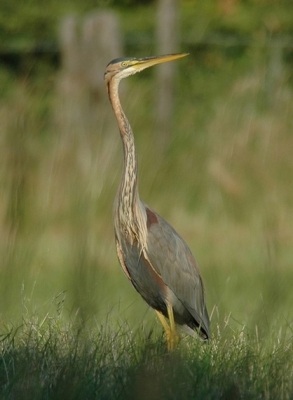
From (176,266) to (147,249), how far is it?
0.22 metres

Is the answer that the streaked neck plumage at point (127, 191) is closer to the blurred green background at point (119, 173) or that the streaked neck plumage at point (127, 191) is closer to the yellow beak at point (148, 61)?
the yellow beak at point (148, 61)

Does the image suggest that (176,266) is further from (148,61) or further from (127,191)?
(148,61)

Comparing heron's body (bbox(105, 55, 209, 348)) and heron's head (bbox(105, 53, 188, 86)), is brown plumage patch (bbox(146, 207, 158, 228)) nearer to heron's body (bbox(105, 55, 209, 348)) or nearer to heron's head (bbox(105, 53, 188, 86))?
heron's body (bbox(105, 55, 209, 348))

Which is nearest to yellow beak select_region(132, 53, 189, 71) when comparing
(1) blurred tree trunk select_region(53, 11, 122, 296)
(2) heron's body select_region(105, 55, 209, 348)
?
(2) heron's body select_region(105, 55, 209, 348)

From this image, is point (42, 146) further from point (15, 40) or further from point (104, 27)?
point (15, 40)

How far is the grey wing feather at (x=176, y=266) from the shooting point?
16.4 ft

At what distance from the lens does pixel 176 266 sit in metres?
5.10

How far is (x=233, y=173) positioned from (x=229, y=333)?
5.23 feet

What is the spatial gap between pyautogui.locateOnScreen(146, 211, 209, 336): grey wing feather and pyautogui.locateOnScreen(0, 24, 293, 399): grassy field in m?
1.01

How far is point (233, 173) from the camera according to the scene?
2895 millimetres

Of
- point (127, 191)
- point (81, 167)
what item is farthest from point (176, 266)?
point (81, 167)

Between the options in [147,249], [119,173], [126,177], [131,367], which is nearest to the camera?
[119,173]

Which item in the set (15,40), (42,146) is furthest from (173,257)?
(15,40)

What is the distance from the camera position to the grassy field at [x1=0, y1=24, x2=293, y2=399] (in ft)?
7.30
